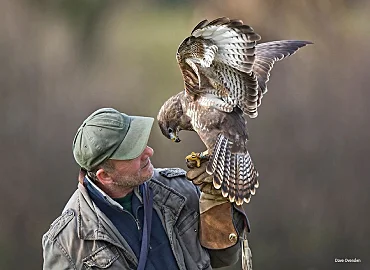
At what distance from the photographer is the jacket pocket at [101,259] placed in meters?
2.02

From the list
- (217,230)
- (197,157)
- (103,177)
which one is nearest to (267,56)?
(197,157)

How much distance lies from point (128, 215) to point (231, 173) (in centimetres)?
52

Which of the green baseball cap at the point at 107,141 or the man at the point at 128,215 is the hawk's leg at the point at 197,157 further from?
the green baseball cap at the point at 107,141

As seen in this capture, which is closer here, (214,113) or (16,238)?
(214,113)

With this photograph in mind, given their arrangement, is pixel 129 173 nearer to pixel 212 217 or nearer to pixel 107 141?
pixel 107 141

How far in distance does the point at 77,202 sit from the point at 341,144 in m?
2.54

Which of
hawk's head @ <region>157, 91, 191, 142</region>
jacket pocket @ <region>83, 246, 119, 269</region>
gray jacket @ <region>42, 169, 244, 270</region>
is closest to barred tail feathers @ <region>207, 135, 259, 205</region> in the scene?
gray jacket @ <region>42, 169, 244, 270</region>

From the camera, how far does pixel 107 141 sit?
81.8 inches

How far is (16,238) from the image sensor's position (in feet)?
13.0

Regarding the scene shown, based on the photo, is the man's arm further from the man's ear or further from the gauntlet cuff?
the man's ear

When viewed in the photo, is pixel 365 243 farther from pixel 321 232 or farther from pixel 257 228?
pixel 257 228

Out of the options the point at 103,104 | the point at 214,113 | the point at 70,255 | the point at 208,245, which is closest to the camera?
the point at 70,255

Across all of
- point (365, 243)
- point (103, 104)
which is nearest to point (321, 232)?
point (365, 243)

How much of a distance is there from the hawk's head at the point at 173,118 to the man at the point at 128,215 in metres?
0.42
